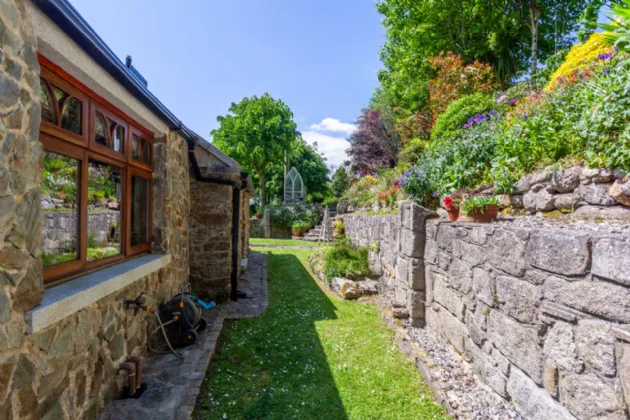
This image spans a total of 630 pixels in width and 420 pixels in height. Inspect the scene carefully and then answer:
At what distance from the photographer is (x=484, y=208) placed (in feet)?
11.4

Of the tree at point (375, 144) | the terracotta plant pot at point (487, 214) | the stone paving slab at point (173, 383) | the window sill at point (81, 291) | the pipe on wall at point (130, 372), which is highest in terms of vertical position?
the tree at point (375, 144)

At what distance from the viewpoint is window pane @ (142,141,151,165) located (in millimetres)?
3740

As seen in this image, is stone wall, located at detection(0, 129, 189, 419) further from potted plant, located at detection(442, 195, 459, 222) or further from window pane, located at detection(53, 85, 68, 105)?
potted plant, located at detection(442, 195, 459, 222)

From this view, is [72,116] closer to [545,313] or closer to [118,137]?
[118,137]

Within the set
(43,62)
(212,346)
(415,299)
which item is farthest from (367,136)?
(43,62)

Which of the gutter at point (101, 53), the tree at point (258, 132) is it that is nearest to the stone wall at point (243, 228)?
the gutter at point (101, 53)

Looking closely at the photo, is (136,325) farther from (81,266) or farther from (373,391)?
(373,391)

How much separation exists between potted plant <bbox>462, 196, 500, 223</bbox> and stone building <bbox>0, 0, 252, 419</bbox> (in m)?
3.61

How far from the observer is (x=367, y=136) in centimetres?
1584

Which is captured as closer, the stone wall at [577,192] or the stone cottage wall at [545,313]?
the stone cottage wall at [545,313]

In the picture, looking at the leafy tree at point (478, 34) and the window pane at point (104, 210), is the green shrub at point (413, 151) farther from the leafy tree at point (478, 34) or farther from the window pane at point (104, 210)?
the window pane at point (104, 210)

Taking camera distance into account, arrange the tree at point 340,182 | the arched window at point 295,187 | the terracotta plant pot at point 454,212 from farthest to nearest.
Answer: the tree at point 340,182, the arched window at point 295,187, the terracotta plant pot at point 454,212

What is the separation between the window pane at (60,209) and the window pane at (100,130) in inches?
15.0

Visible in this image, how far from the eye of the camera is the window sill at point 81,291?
174 centimetres
